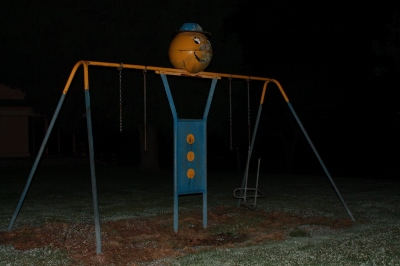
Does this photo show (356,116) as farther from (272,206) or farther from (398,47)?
(272,206)

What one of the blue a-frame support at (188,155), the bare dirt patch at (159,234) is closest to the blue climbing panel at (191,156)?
the blue a-frame support at (188,155)

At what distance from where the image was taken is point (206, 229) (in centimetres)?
873

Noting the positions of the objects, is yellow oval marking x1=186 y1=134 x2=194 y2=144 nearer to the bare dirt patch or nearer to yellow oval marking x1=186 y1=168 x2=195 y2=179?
yellow oval marking x1=186 y1=168 x2=195 y2=179

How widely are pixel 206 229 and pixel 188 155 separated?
1225 mm

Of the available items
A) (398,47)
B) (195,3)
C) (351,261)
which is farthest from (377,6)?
(351,261)

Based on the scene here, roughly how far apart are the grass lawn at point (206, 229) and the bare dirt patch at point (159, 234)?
0.5 inches

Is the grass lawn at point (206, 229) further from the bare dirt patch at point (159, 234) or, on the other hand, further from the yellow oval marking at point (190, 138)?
the yellow oval marking at point (190, 138)

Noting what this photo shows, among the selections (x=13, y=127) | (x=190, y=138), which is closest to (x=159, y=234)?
(x=190, y=138)

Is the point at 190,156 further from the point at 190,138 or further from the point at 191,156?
the point at 190,138

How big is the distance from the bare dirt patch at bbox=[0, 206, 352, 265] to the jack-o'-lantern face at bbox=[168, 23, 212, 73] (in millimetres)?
2593

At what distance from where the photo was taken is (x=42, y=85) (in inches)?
845

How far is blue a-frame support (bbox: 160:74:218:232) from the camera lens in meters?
8.48

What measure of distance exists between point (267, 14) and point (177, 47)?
28578 mm

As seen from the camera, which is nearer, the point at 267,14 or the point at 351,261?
the point at 351,261
